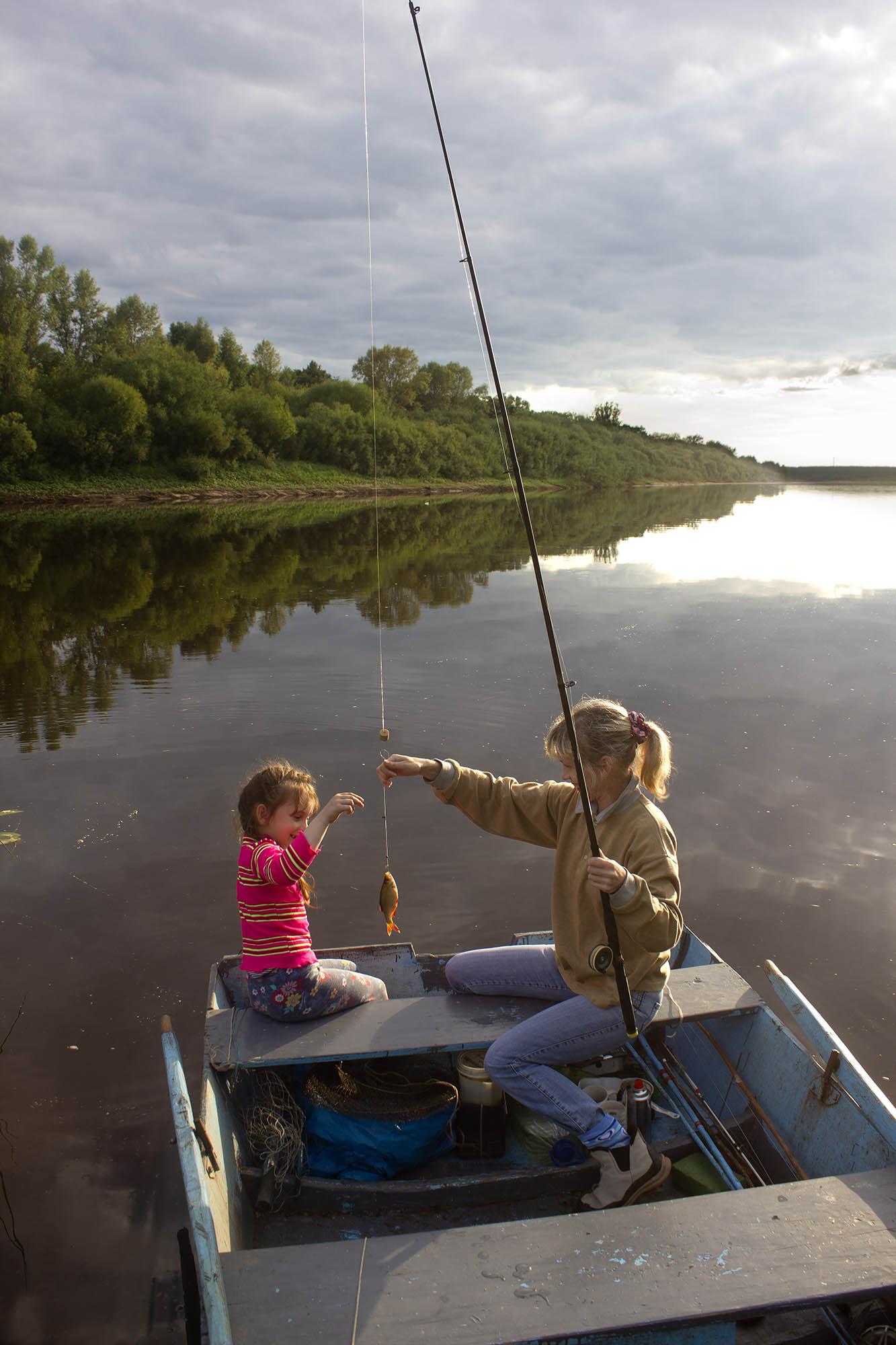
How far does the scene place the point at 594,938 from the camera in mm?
3053

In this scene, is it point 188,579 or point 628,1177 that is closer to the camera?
point 628,1177

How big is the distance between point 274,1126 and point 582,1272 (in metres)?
1.27

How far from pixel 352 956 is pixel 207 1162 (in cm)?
150

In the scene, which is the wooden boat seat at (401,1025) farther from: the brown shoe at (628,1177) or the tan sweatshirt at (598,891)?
the brown shoe at (628,1177)

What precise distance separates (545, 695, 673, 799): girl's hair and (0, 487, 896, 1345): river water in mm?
2087

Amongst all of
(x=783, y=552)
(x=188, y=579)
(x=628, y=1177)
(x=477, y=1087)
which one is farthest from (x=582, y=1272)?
(x=783, y=552)

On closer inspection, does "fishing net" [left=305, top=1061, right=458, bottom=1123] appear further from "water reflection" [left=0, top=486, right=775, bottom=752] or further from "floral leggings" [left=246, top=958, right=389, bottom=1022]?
"water reflection" [left=0, top=486, right=775, bottom=752]

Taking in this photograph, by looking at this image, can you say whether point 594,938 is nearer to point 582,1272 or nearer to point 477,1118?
point 477,1118

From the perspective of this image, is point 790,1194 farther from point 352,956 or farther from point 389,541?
point 389,541

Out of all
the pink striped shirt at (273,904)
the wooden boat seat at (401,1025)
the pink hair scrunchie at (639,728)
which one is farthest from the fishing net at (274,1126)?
the pink hair scrunchie at (639,728)

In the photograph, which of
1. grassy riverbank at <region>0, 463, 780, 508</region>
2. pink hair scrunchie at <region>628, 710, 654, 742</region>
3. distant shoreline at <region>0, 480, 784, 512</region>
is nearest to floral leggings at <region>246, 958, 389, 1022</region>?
pink hair scrunchie at <region>628, 710, 654, 742</region>

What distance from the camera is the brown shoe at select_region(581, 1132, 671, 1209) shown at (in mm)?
2814

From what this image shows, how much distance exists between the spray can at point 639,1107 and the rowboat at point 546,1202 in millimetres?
71

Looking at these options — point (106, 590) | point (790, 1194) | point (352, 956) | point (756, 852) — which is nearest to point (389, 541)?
point (106, 590)
